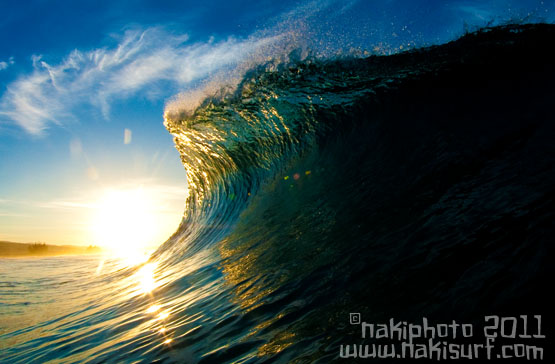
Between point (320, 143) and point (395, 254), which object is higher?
point (320, 143)

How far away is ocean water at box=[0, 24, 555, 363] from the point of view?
1.80 metres

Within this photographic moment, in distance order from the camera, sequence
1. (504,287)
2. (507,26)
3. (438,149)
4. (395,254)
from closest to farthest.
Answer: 1. (504,287)
2. (395,254)
3. (438,149)
4. (507,26)

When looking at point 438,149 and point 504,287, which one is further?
point 438,149

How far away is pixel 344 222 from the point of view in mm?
3240

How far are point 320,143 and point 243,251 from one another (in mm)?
2683

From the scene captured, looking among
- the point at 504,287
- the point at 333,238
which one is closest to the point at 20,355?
the point at 333,238

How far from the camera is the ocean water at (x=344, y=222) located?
180 cm

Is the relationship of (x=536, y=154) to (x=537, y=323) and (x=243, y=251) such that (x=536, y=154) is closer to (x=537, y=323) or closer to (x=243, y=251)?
(x=537, y=323)

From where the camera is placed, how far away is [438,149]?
376 cm

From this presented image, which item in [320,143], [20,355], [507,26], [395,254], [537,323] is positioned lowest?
[20,355]

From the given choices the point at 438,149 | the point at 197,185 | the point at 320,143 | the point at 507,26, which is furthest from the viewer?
the point at 197,185

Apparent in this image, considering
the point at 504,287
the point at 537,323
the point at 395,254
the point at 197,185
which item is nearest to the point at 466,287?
the point at 504,287

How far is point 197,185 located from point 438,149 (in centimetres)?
649

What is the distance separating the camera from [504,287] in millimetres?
1628
